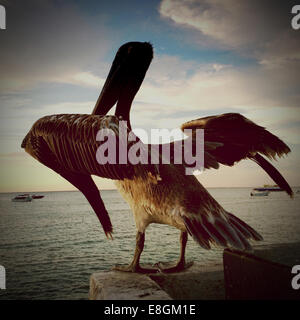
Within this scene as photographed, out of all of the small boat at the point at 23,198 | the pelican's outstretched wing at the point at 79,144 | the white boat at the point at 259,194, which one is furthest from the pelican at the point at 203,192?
the white boat at the point at 259,194

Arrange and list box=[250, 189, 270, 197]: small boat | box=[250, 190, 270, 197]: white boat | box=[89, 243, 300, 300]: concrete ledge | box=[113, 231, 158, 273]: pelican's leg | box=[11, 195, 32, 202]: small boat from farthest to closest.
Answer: box=[250, 189, 270, 197]: small boat → box=[250, 190, 270, 197]: white boat → box=[11, 195, 32, 202]: small boat → box=[113, 231, 158, 273]: pelican's leg → box=[89, 243, 300, 300]: concrete ledge

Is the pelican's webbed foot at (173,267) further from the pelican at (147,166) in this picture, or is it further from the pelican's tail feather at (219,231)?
the pelican's tail feather at (219,231)

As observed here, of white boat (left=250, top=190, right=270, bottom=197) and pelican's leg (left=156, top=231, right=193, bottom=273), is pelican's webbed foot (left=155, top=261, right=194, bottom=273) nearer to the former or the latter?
pelican's leg (left=156, top=231, right=193, bottom=273)

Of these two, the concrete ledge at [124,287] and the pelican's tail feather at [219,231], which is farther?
the pelican's tail feather at [219,231]

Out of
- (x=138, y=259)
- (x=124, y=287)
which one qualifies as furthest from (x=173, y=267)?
(x=124, y=287)

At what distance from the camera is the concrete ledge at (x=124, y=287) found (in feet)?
6.06

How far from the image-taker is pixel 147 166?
200 centimetres

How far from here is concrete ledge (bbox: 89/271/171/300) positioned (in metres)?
1.85

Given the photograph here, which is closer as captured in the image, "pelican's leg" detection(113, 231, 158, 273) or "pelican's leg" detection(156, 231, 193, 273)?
"pelican's leg" detection(113, 231, 158, 273)

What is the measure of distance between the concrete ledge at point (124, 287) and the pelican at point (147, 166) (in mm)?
209

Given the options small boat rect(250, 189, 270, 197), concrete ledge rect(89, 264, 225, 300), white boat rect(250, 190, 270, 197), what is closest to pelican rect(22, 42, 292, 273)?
concrete ledge rect(89, 264, 225, 300)

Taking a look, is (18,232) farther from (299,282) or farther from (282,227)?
(299,282)

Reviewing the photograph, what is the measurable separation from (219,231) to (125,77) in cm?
174
